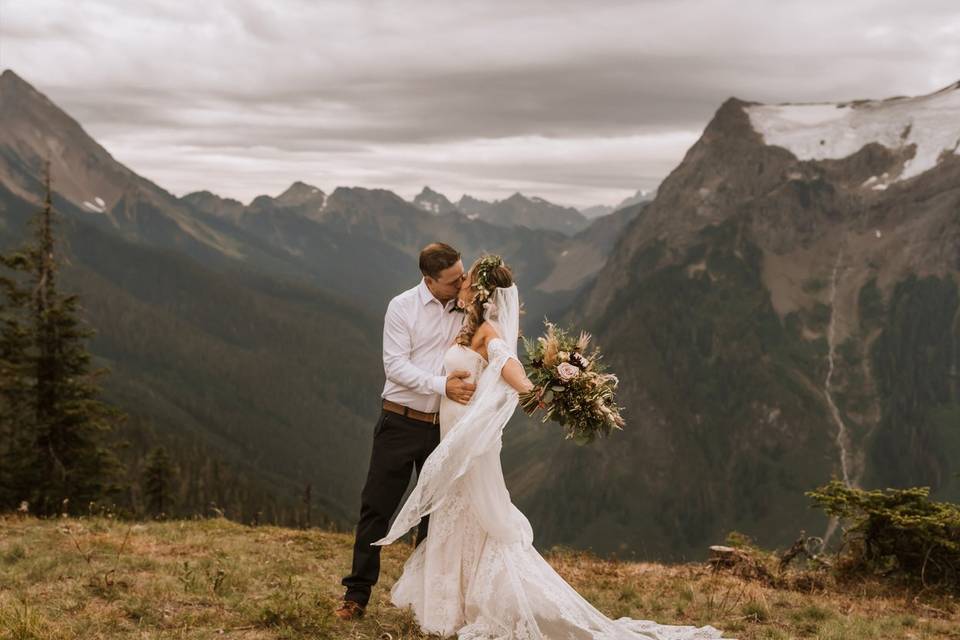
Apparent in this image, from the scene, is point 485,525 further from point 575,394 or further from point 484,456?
point 575,394

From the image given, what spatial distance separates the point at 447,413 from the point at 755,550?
8.29 metres

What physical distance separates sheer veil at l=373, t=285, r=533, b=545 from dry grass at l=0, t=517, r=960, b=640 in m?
1.42

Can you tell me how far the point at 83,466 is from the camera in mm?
28219

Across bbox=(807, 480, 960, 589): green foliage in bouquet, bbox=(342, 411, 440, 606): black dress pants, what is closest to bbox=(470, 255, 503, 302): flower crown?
bbox=(342, 411, 440, 606): black dress pants

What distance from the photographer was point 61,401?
2766 cm

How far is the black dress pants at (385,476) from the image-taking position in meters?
9.33

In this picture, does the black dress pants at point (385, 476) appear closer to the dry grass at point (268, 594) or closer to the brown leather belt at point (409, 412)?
the brown leather belt at point (409, 412)

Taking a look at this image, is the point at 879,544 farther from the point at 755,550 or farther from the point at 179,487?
the point at 179,487

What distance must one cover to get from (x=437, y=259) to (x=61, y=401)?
76.2 feet

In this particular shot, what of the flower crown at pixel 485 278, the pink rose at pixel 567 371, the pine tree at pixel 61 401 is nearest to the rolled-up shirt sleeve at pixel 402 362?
the flower crown at pixel 485 278

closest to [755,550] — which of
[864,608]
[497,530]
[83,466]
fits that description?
[864,608]

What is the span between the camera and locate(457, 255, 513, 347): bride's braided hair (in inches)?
352

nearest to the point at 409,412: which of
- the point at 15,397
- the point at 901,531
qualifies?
the point at 901,531

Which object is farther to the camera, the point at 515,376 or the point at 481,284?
the point at 481,284
